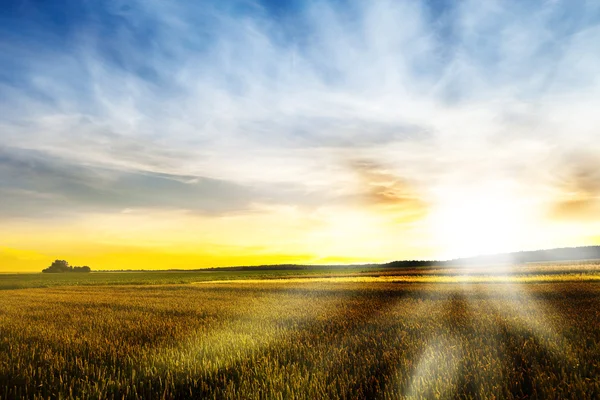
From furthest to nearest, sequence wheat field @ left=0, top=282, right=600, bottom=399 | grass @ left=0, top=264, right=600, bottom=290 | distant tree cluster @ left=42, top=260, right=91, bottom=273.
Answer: distant tree cluster @ left=42, top=260, right=91, bottom=273 → grass @ left=0, top=264, right=600, bottom=290 → wheat field @ left=0, top=282, right=600, bottom=399

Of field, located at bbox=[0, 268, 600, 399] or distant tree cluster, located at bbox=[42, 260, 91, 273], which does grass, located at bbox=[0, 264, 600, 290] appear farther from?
distant tree cluster, located at bbox=[42, 260, 91, 273]

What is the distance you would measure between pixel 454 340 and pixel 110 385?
5603mm

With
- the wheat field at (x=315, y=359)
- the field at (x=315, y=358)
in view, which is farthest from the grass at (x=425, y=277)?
the wheat field at (x=315, y=359)

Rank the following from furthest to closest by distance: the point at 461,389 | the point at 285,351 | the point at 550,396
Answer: the point at 285,351
the point at 461,389
the point at 550,396

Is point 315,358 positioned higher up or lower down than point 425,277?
higher up

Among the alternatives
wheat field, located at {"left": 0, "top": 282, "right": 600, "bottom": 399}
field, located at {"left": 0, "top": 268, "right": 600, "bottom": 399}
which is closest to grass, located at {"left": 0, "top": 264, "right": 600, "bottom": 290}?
field, located at {"left": 0, "top": 268, "right": 600, "bottom": 399}

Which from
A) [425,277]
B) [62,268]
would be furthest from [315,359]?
[62,268]

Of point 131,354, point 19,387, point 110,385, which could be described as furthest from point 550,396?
point 19,387

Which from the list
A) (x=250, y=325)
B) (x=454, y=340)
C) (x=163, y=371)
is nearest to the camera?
(x=163, y=371)

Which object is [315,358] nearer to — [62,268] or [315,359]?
[315,359]

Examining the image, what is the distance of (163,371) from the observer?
5.51 meters

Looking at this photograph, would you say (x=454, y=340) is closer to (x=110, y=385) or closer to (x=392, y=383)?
(x=392, y=383)

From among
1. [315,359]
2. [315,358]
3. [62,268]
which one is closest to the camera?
[315,359]

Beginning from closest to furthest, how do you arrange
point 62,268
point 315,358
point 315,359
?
point 315,359, point 315,358, point 62,268
